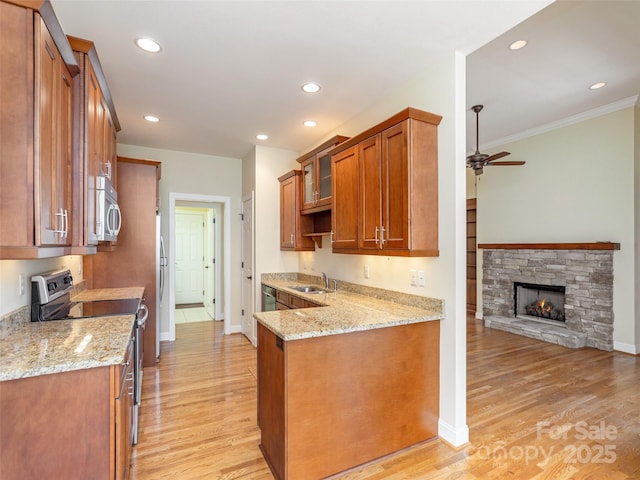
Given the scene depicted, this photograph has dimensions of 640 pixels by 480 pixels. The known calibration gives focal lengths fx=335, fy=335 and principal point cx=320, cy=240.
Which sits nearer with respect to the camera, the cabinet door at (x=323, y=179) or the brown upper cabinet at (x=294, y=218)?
the cabinet door at (x=323, y=179)

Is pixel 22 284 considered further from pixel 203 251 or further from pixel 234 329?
pixel 203 251

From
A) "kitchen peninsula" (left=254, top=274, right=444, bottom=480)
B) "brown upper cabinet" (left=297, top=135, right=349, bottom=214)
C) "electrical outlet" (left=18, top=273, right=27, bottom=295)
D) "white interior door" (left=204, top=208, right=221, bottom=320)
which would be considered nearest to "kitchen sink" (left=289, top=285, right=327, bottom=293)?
"brown upper cabinet" (left=297, top=135, right=349, bottom=214)

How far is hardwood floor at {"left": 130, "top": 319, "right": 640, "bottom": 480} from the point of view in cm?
208

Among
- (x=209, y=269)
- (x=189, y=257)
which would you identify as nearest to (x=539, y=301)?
(x=209, y=269)

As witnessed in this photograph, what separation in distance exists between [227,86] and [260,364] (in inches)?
90.7

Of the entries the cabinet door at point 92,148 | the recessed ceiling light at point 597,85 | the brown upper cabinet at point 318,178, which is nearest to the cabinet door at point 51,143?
the cabinet door at point 92,148

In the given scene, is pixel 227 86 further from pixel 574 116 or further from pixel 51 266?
pixel 574 116

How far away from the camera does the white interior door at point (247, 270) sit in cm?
488

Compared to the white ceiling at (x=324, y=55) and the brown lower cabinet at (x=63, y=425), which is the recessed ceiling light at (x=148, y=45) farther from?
the brown lower cabinet at (x=63, y=425)

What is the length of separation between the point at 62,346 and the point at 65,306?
1.07 meters

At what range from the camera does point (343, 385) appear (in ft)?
6.69

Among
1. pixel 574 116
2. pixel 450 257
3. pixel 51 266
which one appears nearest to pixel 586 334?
pixel 574 116

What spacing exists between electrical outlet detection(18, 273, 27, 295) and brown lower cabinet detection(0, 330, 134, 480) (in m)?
1.00

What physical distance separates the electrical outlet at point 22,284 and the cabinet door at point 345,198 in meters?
2.31
